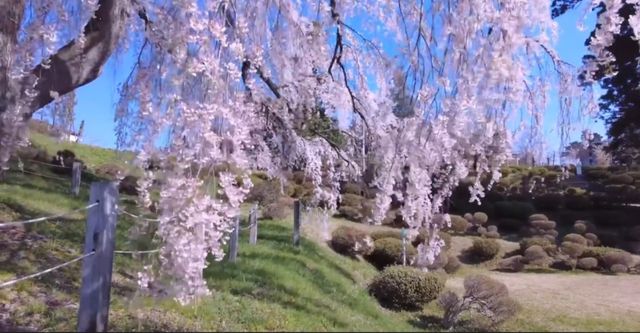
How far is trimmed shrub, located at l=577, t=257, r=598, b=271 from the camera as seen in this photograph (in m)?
19.2

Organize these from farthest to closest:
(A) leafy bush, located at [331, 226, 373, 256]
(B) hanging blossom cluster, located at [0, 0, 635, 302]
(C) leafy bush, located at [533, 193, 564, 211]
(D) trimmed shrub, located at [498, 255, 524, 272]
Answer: (C) leafy bush, located at [533, 193, 564, 211]
(D) trimmed shrub, located at [498, 255, 524, 272]
(A) leafy bush, located at [331, 226, 373, 256]
(B) hanging blossom cluster, located at [0, 0, 635, 302]

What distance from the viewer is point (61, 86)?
6203 mm

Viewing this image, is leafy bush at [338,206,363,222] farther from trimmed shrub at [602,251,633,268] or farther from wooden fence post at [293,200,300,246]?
wooden fence post at [293,200,300,246]

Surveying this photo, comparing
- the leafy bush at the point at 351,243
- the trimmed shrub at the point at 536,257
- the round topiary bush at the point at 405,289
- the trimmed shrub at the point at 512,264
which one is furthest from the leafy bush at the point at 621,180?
the round topiary bush at the point at 405,289

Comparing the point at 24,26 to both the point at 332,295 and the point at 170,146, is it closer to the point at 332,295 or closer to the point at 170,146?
the point at 170,146

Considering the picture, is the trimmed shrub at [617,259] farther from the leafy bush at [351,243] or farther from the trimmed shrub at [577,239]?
the leafy bush at [351,243]

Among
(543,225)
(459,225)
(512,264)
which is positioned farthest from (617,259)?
(459,225)

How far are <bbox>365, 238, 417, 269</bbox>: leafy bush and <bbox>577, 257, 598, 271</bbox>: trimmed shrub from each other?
627 centimetres

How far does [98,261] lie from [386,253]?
497 inches

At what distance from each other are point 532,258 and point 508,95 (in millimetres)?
15404

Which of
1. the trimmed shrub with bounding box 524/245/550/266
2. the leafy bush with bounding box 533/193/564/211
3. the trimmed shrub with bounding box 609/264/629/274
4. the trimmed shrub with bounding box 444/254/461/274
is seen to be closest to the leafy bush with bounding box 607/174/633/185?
the leafy bush with bounding box 533/193/564/211

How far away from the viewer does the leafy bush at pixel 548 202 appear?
27875mm

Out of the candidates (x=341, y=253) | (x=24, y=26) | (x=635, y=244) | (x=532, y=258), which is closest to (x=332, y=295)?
(x=24, y=26)

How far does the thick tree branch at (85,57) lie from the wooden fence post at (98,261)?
2024 mm
